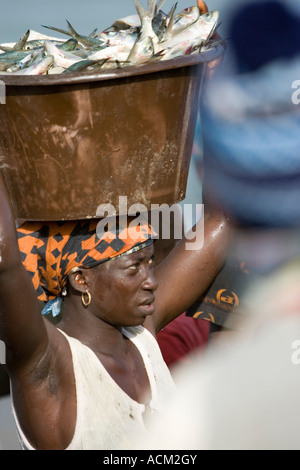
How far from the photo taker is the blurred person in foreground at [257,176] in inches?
36.3

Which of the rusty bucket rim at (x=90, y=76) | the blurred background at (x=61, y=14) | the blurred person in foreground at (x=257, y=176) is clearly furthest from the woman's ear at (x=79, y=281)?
the blurred background at (x=61, y=14)

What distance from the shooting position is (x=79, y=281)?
2.14m

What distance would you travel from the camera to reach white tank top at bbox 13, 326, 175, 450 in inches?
77.1

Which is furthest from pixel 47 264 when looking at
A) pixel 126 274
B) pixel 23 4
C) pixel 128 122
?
pixel 23 4

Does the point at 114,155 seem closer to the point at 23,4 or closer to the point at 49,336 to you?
the point at 49,336

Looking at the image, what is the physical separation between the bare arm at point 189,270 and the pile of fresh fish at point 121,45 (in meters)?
0.84

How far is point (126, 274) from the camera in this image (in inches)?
84.5

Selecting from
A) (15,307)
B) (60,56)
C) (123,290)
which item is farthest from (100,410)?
(60,56)

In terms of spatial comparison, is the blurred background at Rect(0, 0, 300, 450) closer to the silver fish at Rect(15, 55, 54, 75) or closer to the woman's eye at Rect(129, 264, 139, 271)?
the woman's eye at Rect(129, 264, 139, 271)

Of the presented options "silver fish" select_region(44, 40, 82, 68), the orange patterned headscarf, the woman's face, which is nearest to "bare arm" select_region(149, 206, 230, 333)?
the woman's face

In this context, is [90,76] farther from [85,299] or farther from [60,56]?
[85,299]

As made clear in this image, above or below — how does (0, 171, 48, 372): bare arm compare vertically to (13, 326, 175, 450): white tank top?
above

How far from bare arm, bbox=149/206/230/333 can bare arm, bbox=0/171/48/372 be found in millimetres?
778

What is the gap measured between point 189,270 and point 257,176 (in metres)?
0.50
